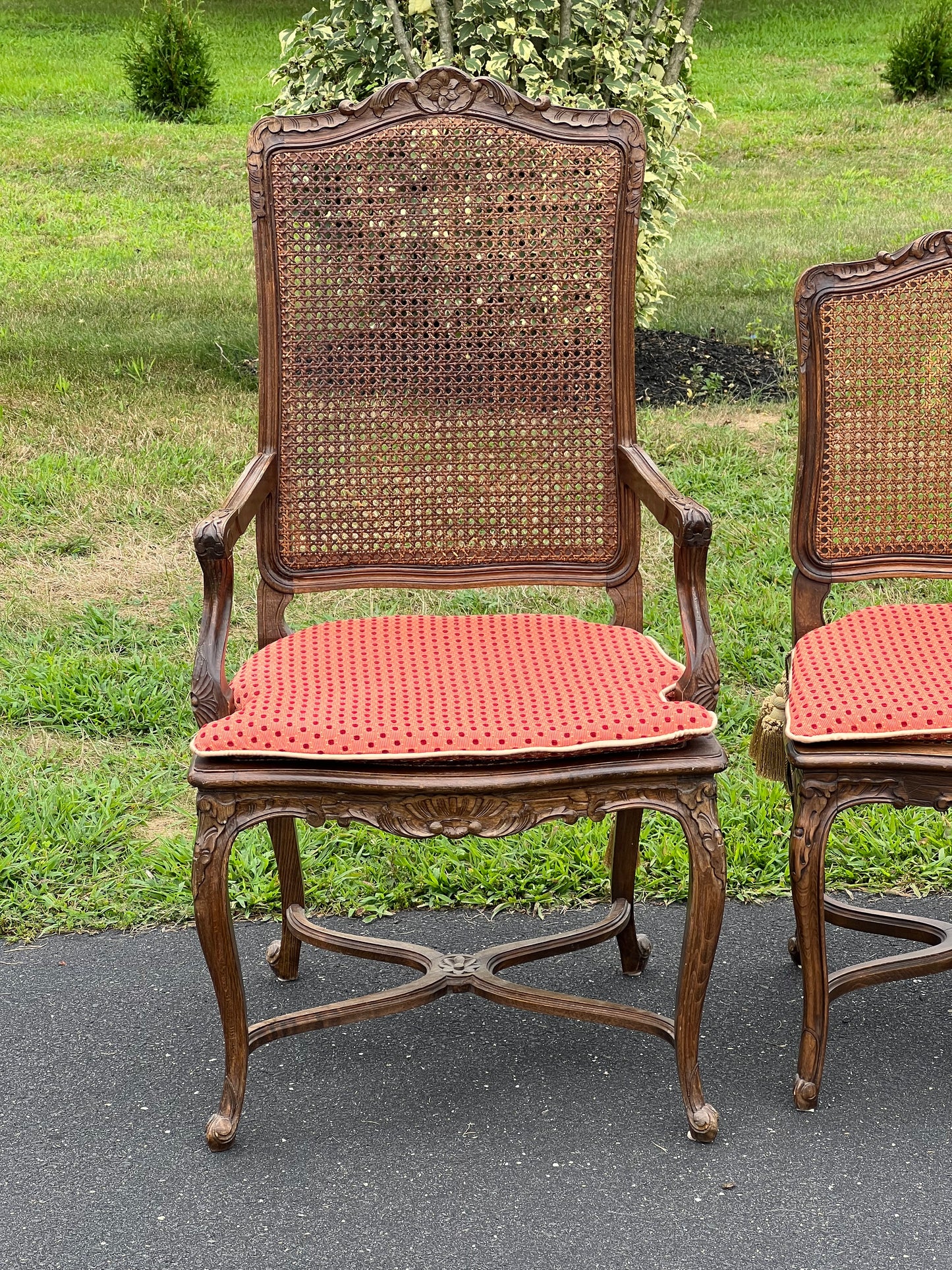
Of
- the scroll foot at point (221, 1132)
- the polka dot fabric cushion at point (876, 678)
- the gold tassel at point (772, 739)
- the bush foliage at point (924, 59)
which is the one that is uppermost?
the bush foliage at point (924, 59)

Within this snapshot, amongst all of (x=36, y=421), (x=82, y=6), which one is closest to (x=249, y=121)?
(x=36, y=421)

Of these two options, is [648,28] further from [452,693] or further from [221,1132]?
[221,1132]

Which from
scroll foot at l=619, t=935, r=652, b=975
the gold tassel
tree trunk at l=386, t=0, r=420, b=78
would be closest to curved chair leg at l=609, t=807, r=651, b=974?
scroll foot at l=619, t=935, r=652, b=975

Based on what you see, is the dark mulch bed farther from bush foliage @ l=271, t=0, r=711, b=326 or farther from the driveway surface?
the driveway surface

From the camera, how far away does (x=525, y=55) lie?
5531 millimetres

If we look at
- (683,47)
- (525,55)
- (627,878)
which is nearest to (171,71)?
(683,47)

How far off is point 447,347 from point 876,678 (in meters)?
1.01

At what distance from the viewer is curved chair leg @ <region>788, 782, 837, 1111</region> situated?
2.28m

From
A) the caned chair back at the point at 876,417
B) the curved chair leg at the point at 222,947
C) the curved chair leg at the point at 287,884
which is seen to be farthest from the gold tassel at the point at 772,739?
the curved chair leg at the point at 222,947

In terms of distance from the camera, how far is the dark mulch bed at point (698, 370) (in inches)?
237

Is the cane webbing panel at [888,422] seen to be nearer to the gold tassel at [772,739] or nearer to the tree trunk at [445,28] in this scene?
the gold tassel at [772,739]

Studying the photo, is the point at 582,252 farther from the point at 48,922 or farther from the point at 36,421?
the point at 36,421

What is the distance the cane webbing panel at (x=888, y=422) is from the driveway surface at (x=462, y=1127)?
0.86m

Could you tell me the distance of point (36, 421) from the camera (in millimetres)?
5848
